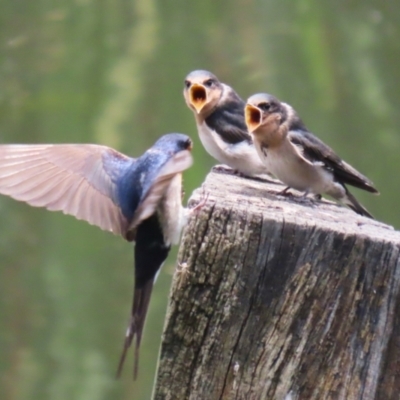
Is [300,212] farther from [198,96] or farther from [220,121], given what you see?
[220,121]

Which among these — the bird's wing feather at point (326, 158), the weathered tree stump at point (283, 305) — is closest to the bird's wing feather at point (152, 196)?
the weathered tree stump at point (283, 305)

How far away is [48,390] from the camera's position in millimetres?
3812

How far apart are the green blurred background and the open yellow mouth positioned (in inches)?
16.9

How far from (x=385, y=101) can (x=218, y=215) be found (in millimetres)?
2400

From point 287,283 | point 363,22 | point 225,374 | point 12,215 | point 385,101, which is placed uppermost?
point 363,22

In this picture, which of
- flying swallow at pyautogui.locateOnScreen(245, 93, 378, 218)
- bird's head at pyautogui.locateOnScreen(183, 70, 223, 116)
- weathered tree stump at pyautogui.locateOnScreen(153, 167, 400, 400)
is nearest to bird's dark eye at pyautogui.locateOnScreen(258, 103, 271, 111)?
flying swallow at pyautogui.locateOnScreen(245, 93, 378, 218)

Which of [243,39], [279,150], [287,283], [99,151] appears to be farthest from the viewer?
[243,39]

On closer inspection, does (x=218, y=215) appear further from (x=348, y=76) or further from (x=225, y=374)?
(x=348, y=76)

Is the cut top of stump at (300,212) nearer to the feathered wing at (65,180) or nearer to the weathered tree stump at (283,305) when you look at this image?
the weathered tree stump at (283,305)

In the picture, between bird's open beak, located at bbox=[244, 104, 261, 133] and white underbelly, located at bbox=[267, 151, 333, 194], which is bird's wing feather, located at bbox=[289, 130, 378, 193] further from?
bird's open beak, located at bbox=[244, 104, 261, 133]

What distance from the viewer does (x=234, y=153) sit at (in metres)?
3.17

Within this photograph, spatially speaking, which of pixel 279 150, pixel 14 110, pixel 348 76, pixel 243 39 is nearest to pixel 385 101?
pixel 348 76

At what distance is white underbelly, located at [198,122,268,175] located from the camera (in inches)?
121

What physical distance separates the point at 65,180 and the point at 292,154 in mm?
785
